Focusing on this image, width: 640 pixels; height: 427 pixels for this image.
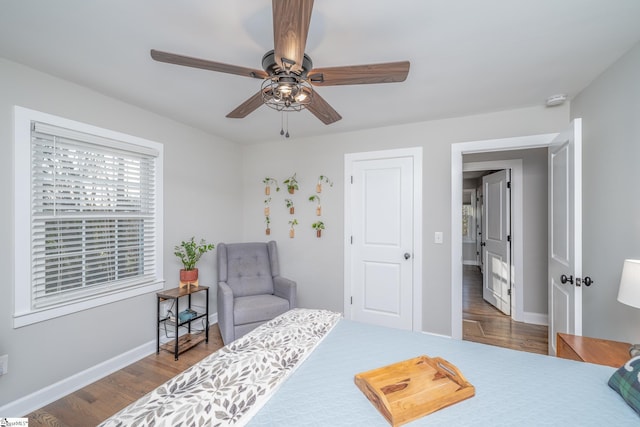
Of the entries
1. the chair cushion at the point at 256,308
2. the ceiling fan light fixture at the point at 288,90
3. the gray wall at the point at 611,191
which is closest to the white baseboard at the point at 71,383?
the chair cushion at the point at 256,308

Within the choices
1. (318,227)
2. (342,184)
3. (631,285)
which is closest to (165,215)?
(318,227)

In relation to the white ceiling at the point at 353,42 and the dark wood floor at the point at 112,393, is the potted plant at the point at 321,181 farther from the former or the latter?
the dark wood floor at the point at 112,393

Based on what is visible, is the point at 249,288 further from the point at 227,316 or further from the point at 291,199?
the point at 291,199

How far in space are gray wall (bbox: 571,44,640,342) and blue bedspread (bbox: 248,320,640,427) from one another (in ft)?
2.90

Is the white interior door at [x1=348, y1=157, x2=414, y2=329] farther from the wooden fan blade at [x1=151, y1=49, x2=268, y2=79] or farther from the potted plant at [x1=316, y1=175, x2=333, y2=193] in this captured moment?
the wooden fan blade at [x1=151, y1=49, x2=268, y2=79]

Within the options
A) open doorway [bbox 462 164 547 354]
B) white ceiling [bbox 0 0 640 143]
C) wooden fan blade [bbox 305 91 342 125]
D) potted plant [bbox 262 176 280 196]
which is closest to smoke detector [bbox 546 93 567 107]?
white ceiling [bbox 0 0 640 143]

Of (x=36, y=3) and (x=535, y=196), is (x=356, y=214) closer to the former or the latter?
(x=535, y=196)

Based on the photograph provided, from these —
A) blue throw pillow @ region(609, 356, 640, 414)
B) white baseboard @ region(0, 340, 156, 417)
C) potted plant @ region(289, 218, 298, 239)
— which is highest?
potted plant @ region(289, 218, 298, 239)

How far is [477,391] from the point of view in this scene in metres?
1.06

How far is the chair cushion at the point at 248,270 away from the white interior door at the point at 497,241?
3053 millimetres

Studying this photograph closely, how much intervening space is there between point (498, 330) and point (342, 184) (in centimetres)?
246

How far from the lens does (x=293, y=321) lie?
5.53 feet

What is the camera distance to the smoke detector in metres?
2.28

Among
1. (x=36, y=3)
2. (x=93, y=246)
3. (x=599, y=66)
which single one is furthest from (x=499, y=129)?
(x=93, y=246)
